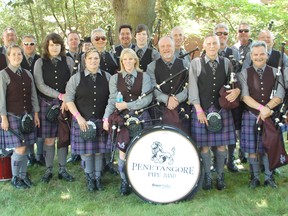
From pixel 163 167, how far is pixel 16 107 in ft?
5.95

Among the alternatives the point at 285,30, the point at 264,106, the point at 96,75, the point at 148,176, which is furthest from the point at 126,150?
the point at 285,30

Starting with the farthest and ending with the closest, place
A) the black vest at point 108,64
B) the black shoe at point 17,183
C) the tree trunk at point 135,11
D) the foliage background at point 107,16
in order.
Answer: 1. the foliage background at point 107,16
2. the tree trunk at point 135,11
3. the black vest at point 108,64
4. the black shoe at point 17,183

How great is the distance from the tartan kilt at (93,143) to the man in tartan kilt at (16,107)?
1.91 ft

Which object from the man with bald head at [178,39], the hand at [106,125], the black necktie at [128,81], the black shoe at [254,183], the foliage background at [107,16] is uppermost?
the foliage background at [107,16]

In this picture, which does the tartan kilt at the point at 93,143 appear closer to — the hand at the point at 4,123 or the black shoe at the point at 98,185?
the black shoe at the point at 98,185

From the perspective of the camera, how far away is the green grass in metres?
4.02

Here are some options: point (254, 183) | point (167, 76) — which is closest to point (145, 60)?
point (167, 76)

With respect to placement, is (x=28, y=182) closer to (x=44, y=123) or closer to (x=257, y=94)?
(x=44, y=123)

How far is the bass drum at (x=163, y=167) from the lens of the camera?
13.5ft

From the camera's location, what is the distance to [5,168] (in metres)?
5.09

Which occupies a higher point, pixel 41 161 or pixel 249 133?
pixel 249 133

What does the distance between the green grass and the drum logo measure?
0.45 metres

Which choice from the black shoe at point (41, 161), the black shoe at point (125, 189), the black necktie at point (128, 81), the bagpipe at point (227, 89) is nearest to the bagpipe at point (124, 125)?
the black necktie at point (128, 81)

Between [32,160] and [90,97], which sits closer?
[90,97]
